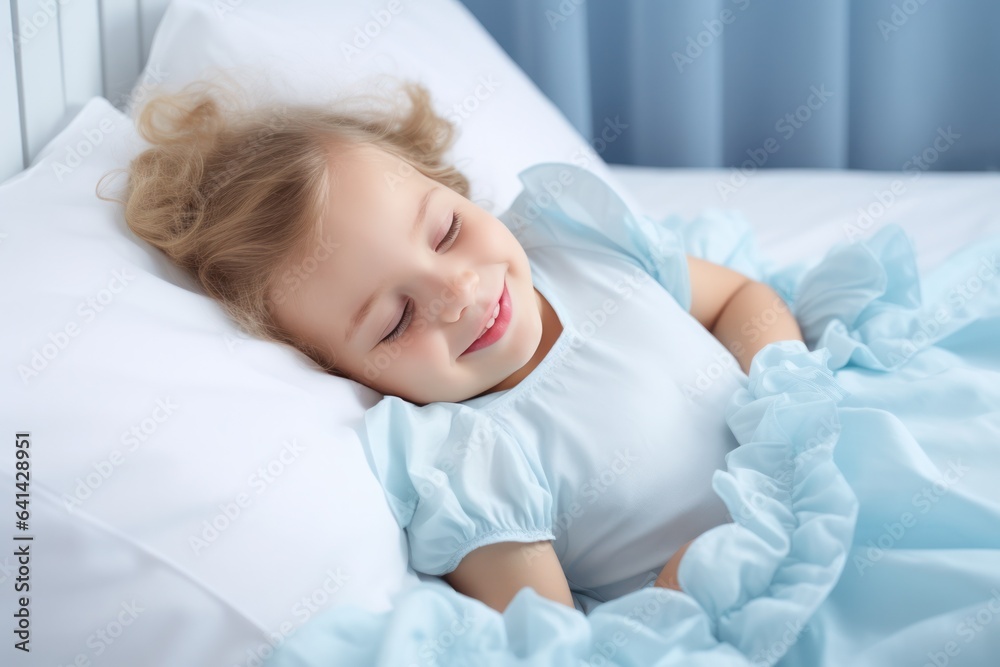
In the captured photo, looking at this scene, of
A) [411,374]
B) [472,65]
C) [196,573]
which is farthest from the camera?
[472,65]

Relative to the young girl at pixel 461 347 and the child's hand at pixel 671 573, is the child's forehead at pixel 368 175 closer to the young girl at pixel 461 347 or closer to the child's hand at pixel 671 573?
the young girl at pixel 461 347

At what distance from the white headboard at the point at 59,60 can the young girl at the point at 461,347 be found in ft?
0.34

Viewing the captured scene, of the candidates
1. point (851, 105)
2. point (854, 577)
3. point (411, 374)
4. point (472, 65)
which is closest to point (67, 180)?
point (411, 374)

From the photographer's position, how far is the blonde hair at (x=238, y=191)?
2.91 ft

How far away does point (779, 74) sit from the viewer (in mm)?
1834

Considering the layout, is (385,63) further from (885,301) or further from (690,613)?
(690,613)

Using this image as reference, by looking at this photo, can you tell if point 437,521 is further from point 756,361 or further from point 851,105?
point 851,105

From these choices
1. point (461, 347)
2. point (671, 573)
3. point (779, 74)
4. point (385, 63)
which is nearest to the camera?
point (671, 573)

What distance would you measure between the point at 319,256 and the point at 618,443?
13.3 inches

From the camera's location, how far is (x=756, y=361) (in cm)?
90

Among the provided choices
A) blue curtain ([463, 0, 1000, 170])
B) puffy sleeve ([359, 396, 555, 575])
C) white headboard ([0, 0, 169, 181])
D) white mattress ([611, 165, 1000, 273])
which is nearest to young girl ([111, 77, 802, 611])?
puffy sleeve ([359, 396, 555, 575])

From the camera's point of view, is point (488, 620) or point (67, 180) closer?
point (488, 620)

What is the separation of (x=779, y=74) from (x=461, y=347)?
4.17 ft

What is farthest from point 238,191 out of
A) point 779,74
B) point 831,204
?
point 779,74
